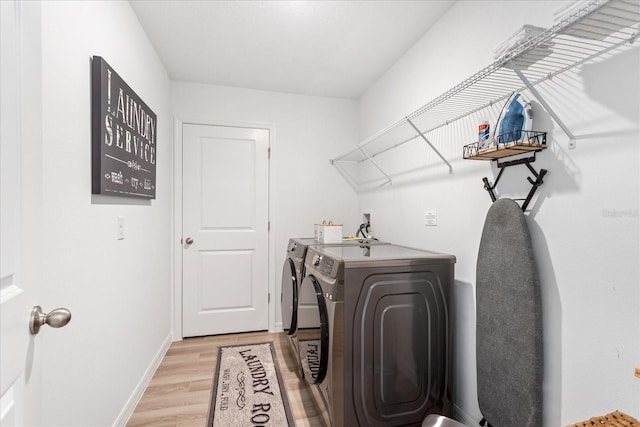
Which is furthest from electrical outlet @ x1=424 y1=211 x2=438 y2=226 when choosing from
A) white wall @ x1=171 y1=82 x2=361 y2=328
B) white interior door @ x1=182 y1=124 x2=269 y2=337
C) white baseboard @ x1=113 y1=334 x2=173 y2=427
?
white baseboard @ x1=113 y1=334 x2=173 y2=427

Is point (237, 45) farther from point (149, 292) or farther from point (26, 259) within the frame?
point (26, 259)

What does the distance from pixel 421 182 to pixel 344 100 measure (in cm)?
163

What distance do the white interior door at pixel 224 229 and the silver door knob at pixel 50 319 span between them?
2.31 metres

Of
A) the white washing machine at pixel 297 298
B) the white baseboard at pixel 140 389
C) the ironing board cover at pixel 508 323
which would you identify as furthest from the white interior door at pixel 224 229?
the ironing board cover at pixel 508 323

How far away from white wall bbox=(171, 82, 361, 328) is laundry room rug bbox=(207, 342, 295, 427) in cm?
63

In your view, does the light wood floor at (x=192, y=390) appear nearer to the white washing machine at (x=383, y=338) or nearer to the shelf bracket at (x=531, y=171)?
the white washing machine at (x=383, y=338)

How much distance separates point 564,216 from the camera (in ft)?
3.85

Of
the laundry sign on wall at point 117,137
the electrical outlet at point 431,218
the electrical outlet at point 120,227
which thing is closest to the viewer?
the laundry sign on wall at point 117,137

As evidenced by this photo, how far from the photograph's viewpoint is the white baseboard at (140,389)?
1.70m

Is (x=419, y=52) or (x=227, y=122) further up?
(x=419, y=52)

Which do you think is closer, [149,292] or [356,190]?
[149,292]

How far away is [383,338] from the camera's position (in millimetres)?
1513

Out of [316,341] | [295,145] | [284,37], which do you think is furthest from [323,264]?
[295,145]

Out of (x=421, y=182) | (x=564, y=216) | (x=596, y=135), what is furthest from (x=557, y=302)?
(x=421, y=182)
